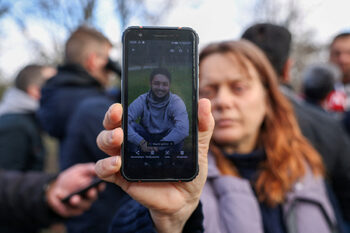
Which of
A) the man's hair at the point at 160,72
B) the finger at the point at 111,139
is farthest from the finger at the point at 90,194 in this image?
the man's hair at the point at 160,72

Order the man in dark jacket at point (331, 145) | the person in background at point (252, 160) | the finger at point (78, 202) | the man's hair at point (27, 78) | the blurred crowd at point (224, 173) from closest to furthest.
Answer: the blurred crowd at point (224, 173), the person in background at point (252, 160), the finger at point (78, 202), the man in dark jacket at point (331, 145), the man's hair at point (27, 78)

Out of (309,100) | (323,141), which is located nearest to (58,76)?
(323,141)

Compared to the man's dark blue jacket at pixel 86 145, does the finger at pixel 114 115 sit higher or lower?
higher

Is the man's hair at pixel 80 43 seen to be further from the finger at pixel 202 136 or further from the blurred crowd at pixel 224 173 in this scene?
the finger at pixel 202 136

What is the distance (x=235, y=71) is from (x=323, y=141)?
0.89 meters

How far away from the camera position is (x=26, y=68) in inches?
153

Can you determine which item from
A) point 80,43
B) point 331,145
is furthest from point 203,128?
point 80,43

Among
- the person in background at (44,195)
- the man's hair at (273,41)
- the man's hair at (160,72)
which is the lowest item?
the person in background at (44,195)

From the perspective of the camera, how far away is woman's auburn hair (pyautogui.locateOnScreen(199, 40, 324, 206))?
169cm

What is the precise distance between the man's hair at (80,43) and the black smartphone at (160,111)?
219cm

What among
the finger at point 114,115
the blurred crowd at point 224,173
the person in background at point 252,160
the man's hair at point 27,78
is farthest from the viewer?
the man's hair at point 27,78

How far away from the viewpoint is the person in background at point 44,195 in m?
1.69

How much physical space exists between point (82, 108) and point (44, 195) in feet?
2.29

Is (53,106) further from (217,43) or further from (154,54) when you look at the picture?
(154,54)
